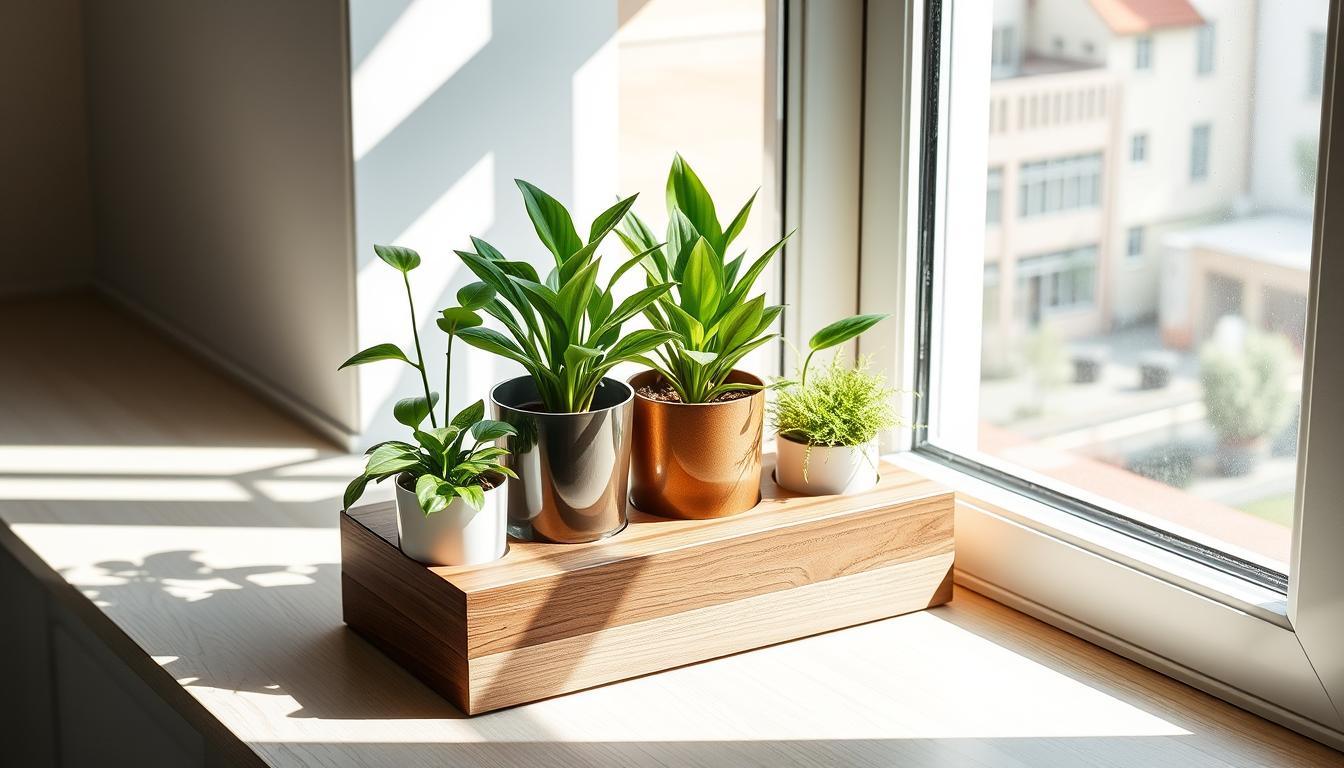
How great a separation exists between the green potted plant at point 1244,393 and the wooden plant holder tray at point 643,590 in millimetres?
217

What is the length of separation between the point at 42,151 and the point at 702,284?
4.43 feet

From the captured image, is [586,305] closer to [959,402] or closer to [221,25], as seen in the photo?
[959,402]

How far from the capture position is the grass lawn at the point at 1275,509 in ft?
3.44

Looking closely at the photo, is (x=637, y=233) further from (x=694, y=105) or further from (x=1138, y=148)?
(x=694, y=105)

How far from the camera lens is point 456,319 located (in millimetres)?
1019

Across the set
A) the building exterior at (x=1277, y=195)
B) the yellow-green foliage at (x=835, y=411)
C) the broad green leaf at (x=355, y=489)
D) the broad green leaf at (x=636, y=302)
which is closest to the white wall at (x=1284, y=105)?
the building exterior at (x=1277, y=195)

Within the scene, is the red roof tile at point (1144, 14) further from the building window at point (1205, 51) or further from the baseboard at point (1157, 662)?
the baseboard at point (1157, 662)

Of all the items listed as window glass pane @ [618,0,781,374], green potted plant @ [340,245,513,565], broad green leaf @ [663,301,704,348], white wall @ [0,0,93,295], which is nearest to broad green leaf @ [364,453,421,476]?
green potted plant @ [340,245,513,565]

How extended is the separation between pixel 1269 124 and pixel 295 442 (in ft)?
3.34

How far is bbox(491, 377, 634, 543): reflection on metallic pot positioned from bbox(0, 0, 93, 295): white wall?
127cm

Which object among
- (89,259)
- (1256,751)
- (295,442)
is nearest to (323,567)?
(295,442)

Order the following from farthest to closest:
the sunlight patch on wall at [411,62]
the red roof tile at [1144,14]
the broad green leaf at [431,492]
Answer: the sunlight patch on wall at [411,62], the red roof tile at [1144,14], the broad green leaf at [431,492]

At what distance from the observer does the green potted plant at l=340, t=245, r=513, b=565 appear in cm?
101

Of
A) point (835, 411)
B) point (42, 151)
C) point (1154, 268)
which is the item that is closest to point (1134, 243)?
point (1154, 268)
